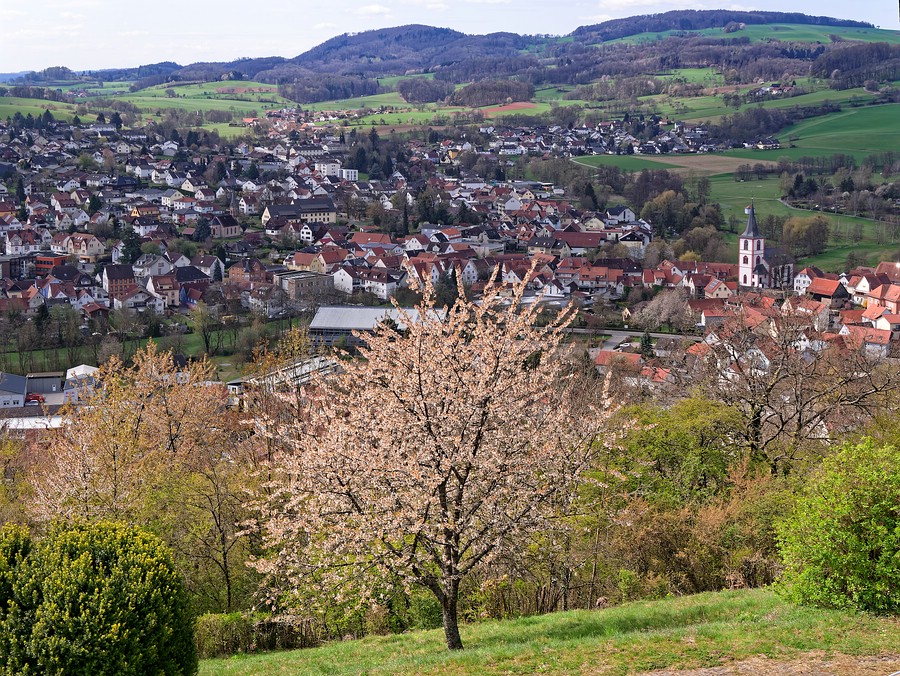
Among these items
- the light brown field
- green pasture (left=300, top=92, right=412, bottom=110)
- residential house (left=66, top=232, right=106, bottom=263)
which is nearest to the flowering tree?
residential house (left=66, top=232, right=106, bottom=263)

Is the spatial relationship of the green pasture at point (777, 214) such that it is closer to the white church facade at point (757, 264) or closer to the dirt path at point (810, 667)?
the white church facade at point (757, 264)

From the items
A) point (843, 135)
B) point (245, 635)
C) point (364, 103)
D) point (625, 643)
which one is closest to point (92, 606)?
point (245, 635)

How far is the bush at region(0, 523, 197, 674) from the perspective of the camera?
27.8ft

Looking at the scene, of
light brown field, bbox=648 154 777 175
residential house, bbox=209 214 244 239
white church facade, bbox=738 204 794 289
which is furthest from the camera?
light brown field, bbox=648 154 777 175

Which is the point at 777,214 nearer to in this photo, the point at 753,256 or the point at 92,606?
the point at 753,256

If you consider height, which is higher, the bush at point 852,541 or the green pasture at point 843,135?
the green pasture at point 843,135

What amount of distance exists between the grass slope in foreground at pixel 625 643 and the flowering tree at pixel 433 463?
91cm

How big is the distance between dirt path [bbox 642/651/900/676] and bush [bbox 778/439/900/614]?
1.15 metres

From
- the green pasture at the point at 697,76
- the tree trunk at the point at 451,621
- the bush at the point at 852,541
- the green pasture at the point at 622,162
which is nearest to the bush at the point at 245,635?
the tree trunk at the point at 451,621

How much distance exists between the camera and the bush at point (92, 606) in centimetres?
848

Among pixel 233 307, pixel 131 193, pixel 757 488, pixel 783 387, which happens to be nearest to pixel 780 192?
pixel 233 307

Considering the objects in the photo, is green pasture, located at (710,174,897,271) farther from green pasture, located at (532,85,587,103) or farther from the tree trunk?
green pasture, located at (532,85,587,103)

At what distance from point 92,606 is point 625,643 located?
5.21 meters

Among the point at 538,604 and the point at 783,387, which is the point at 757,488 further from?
the point at 783,387
